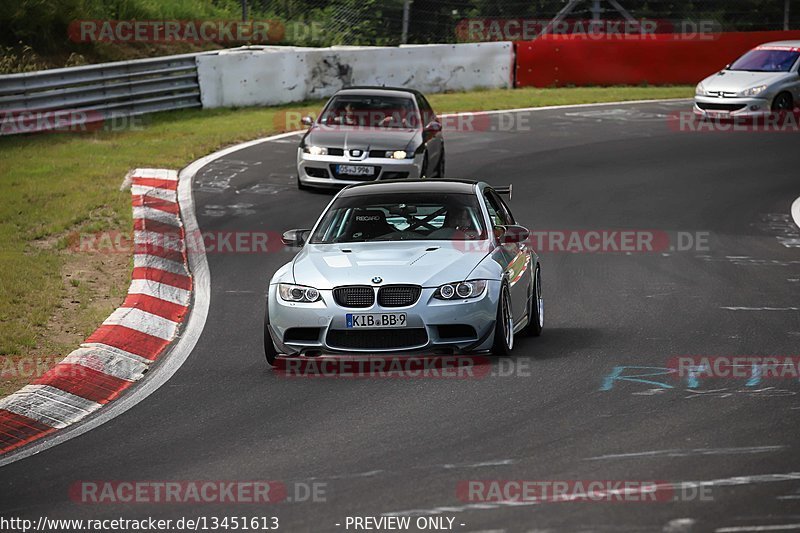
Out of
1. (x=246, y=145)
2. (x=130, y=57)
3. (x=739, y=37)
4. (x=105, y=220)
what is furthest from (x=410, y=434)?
(x=739, y=37)

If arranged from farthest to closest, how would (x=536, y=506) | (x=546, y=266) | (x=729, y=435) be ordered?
(x=546, y=266)
(x=729, y=435)
(x=536, y=506)

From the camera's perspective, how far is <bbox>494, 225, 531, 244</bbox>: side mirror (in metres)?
10.5

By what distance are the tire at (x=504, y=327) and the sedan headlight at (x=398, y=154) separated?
915cm

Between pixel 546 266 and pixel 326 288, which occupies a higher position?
pixel 326 288

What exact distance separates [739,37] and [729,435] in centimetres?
2684

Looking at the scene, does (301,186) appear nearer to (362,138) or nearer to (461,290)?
(362,138)

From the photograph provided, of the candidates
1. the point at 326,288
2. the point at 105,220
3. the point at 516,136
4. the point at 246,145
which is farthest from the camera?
the point at 516,136

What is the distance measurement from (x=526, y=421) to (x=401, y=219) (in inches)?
126

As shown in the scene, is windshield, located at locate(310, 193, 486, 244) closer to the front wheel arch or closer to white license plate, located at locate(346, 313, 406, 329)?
white license plate, located at locate(346, 313, 406, 329)

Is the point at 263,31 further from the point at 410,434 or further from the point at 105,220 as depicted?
the point at 410,434

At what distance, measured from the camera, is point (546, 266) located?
1430 centimetres

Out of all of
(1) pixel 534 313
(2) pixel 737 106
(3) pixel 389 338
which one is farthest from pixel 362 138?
(2) pixel 737 106

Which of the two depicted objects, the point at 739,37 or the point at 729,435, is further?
the point at 739,37

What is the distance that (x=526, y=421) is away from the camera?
7.95m
